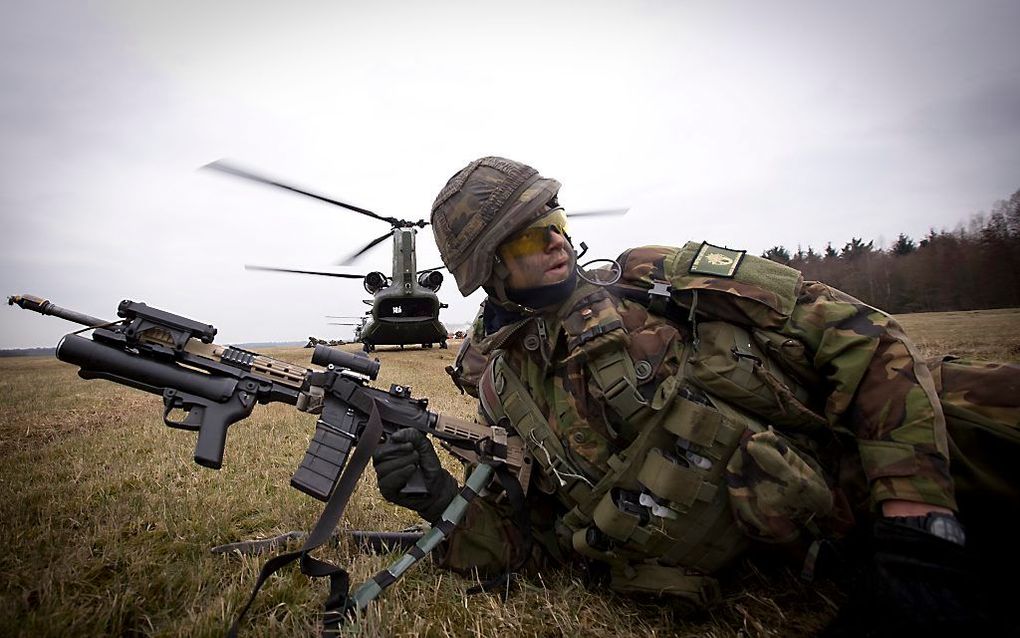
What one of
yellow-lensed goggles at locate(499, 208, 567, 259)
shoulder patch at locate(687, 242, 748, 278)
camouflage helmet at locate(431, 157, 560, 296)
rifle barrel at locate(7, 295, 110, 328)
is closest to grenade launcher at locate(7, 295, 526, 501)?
rifle barrel at locate(7, 295, 110, 328)

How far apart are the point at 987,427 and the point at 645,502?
1.31 meters

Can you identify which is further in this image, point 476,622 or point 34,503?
point 34,503

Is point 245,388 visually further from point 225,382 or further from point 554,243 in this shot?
point 554,243

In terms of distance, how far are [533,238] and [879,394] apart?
5.43ft

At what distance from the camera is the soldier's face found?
2.50 metres

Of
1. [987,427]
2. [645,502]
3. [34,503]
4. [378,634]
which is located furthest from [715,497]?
[34,503]

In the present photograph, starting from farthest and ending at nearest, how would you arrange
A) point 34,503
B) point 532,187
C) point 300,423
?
1. point 300,423
2. point 34,503
3. point 532,187

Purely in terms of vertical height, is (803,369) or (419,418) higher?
(803,369)

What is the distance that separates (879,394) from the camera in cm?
180

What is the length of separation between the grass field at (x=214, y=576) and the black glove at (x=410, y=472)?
38 cm

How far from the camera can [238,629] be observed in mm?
1991

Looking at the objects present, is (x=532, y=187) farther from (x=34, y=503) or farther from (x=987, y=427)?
(x=34, y=503)

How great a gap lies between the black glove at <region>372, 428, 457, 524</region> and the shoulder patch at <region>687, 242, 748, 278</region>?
1642mm

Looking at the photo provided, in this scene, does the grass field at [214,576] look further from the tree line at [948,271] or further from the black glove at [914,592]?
the tree line at [948,271]
